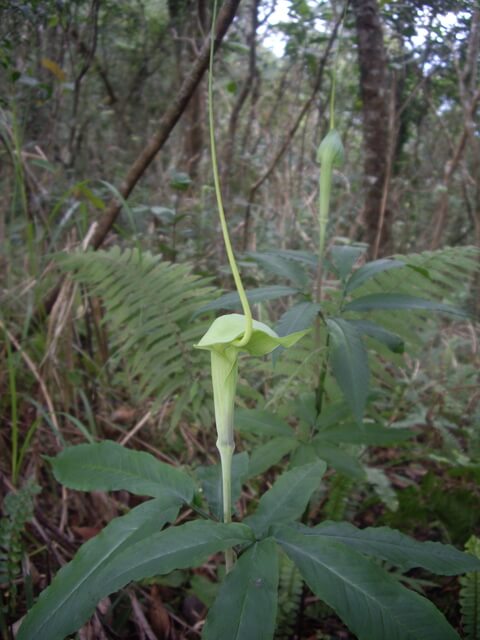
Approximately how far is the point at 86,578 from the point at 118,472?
0.20 meters

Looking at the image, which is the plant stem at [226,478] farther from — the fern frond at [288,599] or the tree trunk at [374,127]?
the tree trunk at [374,127]

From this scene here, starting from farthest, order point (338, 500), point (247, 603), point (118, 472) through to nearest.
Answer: point (338, 500), point (118, 472), point (247, 603)

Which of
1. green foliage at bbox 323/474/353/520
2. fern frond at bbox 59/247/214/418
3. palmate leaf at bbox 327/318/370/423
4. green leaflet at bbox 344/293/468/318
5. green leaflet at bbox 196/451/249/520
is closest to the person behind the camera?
green leaflet at bbox 196/451/249/520

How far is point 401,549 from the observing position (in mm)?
889

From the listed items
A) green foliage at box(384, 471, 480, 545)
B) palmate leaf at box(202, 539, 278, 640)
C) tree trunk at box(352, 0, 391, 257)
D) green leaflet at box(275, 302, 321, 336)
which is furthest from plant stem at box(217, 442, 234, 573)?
tree trunk at box(352, 0, 391, 257)

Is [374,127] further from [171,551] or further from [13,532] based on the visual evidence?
[171,551]

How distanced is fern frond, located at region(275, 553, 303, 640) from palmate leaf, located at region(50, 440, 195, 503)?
2.22 ft

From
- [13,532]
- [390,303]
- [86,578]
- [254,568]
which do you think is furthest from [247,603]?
[13,532]

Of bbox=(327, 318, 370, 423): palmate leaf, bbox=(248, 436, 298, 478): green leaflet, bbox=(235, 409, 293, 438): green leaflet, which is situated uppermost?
bbox=(327, 318, 370, 423): palmate leaf

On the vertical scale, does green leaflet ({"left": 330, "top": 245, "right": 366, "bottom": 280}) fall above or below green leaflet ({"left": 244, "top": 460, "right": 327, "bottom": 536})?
above

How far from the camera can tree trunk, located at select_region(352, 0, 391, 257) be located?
360 cm

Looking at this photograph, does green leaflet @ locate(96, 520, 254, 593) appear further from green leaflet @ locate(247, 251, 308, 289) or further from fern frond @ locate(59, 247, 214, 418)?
fern frond @ locate(59, 247, 214, 418)

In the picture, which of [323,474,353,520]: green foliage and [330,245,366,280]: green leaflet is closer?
[330,245,366,280]: green leaflet

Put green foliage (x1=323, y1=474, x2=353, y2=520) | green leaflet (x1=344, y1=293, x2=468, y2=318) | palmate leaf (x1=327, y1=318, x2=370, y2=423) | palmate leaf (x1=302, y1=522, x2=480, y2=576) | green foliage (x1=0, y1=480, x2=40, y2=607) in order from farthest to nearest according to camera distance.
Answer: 1. green foliage (x1=323, y1=474, x2=353, y2=520)
2. green foliage (x1=0, y1=480, x2=40, y2=607)
3. green leaflet (x1=344, y1=293, x2=468, y2=318)
4. palmate leaf (x1=327, y1=318, x2=370, y2=423)
5. palmate leaf (x1=302, y1=522, x2=480, y2=576)
